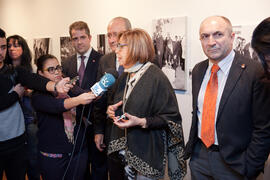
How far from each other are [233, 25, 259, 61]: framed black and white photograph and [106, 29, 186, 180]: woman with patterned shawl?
1047 millimetres

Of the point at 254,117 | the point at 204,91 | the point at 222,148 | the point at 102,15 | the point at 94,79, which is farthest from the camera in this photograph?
the point at 102,15

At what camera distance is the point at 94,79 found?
2.95 meters

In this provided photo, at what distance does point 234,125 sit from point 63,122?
147cm

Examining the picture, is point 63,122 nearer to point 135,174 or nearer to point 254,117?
point 135,174

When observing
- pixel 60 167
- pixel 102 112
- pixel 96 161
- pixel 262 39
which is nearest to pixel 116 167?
pixel 60 167

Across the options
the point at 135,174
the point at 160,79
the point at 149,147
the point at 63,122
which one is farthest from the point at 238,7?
the point at 63,122

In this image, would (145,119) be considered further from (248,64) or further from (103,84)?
(248,64)

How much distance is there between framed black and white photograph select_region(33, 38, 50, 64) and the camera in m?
4.85

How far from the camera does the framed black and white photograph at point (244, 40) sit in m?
2.44

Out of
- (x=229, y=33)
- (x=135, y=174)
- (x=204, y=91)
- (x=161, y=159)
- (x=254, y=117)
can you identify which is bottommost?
(x=135, y=174)

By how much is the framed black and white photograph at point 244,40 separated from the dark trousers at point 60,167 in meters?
1.94

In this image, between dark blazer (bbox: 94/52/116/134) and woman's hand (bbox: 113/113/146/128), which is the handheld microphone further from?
dark blazer (bbox: 94/52/116/134)

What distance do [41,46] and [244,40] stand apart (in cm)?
393

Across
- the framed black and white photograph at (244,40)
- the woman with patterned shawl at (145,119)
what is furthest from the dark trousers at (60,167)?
the framed black and white photograph at (244,40)
